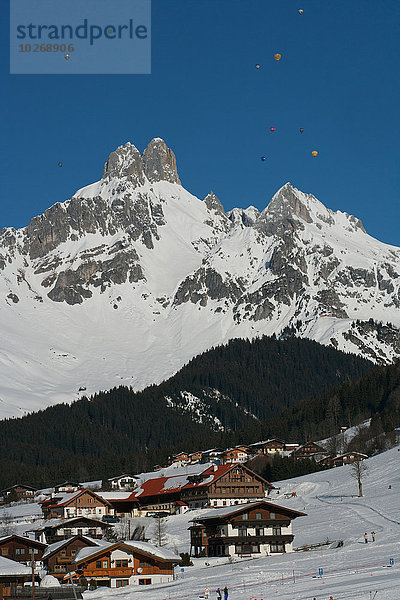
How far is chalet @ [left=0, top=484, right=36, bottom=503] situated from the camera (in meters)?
189

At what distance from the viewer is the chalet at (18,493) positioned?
621 ft

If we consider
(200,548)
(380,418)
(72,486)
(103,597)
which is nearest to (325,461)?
(380,418)

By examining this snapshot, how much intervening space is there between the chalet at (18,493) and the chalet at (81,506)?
51.4 m

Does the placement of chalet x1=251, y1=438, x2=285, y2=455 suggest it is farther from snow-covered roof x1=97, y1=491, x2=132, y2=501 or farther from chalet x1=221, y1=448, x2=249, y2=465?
snow-covered roof x1=97, y1=491, x2=132, y2=501

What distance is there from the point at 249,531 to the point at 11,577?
26459 mm

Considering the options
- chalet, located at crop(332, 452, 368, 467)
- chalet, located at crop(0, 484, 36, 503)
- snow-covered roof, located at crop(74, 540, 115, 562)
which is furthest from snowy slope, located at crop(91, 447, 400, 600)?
chalet, located at crop(0, 484, 36, 503)

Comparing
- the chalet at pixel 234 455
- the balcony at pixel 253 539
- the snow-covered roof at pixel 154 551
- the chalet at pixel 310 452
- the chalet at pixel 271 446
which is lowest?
the snow-covered roof at pixel 154 551

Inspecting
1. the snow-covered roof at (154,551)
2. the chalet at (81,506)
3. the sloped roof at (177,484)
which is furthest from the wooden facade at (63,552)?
the sloped roof at (177,484)

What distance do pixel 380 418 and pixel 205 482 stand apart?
49.1 m

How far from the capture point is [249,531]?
286 ft

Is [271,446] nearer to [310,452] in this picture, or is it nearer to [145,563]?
[310,452]

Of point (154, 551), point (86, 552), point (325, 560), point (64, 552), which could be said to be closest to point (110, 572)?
point (86, 552)

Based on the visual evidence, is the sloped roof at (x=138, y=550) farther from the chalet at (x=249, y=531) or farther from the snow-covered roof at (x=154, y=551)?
the chalet at (x=249, y=531)

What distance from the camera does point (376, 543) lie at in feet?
240
